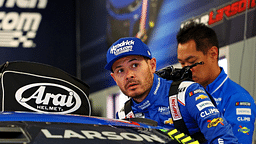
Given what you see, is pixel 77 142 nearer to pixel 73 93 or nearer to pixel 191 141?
pixel 191 141

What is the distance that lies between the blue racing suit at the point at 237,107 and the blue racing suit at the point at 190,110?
41cm

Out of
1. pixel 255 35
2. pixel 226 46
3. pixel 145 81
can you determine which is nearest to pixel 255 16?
pixel 255 35

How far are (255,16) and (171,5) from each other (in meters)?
1.77

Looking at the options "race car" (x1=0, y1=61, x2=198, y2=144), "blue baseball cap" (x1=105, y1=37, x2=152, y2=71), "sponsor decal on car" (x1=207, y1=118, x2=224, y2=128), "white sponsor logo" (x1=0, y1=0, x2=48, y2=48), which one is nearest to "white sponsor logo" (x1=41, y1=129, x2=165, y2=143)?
"race car" (x1=0, y1=61, x2=198, y2=144)

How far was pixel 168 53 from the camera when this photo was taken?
482 cm

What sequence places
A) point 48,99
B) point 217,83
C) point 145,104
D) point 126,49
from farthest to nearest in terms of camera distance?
point 217,83 < point 145,104 < point 126,49 < point 48,99

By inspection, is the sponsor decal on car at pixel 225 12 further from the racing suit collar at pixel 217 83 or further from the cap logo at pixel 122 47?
the cap logo at pixel 122 47

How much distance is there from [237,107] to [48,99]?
101 centimetres

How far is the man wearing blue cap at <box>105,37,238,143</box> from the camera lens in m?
1.49

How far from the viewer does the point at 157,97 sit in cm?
178

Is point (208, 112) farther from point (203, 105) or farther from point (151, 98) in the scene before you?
point (151, 98)

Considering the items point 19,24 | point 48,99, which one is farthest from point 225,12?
point 19,24

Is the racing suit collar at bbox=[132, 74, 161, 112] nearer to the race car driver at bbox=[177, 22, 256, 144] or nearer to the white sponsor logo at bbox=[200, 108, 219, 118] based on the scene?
the white sponsor logo at bbox=[200, 108, 219, 118]

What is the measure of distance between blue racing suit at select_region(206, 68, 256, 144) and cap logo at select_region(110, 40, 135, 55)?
688 mm
